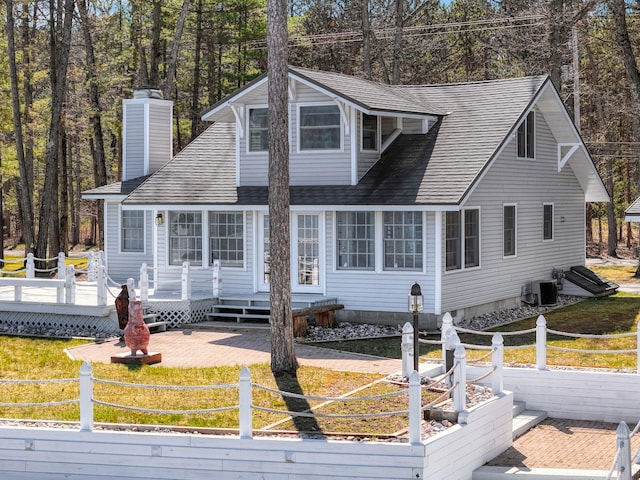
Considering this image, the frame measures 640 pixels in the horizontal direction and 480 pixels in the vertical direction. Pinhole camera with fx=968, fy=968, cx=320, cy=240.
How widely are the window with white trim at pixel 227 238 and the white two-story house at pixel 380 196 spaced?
30 mm

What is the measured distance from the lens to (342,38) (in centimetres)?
4578

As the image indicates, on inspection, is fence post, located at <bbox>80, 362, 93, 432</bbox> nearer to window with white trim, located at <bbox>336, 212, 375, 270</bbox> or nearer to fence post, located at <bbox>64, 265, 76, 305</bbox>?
fence post, located at <bbox>64, 265, 76, 305</bbox>

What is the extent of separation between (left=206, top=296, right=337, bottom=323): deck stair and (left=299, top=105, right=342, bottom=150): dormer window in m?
3.62

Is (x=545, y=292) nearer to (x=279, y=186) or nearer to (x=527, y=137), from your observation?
(x=527, y=137)

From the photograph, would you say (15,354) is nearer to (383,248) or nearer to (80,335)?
(80,335)

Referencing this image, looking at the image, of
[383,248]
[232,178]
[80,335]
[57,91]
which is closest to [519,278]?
[383,248]

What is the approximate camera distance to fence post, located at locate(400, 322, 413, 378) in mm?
14742

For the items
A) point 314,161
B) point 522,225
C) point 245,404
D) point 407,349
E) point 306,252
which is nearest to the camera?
point 245,404

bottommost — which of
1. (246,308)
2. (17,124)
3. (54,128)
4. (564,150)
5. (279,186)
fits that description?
(246,308)

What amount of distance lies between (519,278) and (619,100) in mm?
20789

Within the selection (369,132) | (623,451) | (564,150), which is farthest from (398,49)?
(623,451)

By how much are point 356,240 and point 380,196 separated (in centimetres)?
125

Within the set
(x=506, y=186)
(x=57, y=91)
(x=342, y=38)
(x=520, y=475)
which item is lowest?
(x=520, y=475)

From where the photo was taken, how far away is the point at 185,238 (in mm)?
24453
